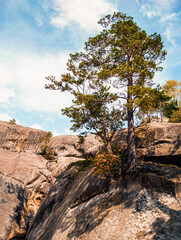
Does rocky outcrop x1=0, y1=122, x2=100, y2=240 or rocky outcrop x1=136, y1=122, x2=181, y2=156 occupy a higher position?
rocky outcrop x1=136, y1=122, x2=181, y2=156

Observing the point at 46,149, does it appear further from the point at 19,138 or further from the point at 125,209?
the point at 125,209

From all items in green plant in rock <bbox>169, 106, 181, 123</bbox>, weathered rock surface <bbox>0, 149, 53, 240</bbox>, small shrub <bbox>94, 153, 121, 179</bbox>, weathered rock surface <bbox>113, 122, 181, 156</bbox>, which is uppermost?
green plant in rock <bbox>169, 106, 181, 123</bbox>

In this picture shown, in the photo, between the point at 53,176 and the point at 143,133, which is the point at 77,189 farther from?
the point at 53,176

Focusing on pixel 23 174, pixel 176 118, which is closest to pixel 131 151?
pixel 23 174

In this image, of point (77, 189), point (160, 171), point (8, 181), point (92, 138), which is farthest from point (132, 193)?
point (92, 138)

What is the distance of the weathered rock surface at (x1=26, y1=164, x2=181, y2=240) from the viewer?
666 cm

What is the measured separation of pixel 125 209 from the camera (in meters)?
8.15

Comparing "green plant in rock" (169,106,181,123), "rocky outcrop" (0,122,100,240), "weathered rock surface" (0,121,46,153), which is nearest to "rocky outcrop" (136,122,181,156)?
"green plant in rock" (169,106,181,123)

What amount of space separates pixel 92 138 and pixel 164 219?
108 ft

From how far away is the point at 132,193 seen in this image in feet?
28.9

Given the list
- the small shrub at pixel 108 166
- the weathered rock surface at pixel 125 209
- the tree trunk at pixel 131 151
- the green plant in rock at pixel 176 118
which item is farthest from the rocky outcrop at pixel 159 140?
the green plant in rock at pixel 176 118

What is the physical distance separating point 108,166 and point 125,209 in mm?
2488

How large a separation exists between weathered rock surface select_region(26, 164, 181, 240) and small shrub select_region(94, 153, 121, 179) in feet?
2.14

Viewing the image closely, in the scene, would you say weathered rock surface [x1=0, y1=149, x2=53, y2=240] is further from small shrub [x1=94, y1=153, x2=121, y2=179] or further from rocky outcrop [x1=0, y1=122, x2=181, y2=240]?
small shrub [x1=94, y1=153, x2=121, y2=179]
